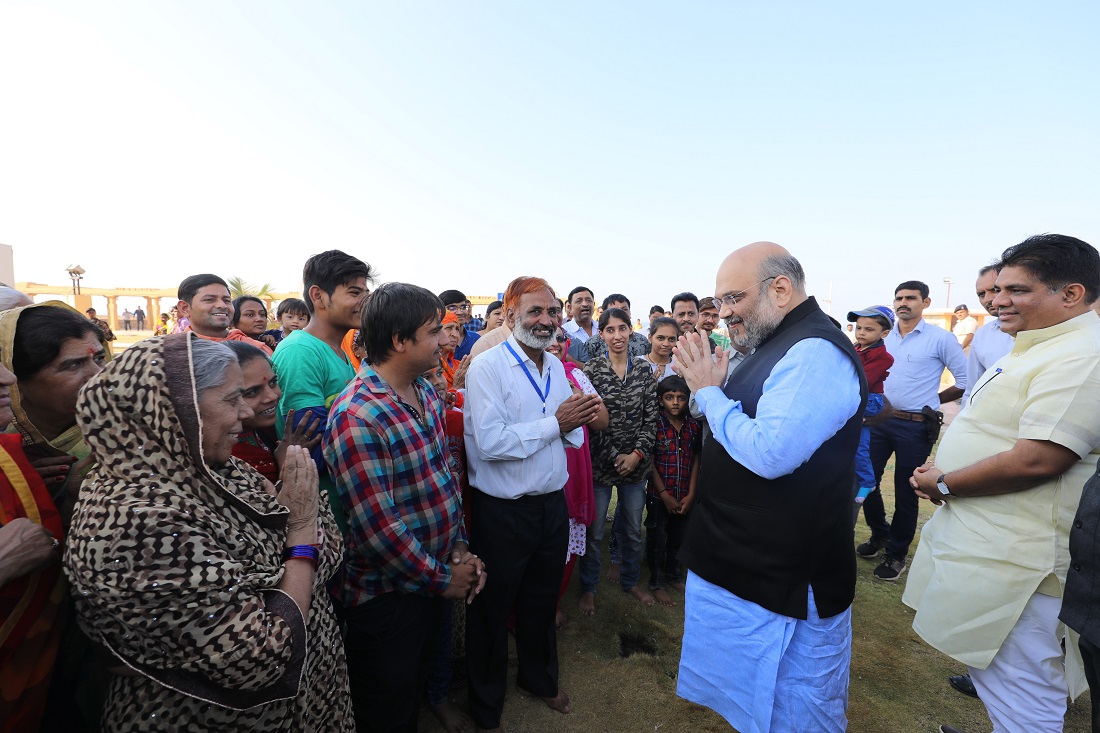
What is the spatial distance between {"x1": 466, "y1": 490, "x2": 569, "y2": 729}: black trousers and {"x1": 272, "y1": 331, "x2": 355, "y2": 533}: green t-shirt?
770 millimetres

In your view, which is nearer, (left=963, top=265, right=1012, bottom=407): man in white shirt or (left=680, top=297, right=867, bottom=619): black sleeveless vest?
(left=680, top=297, right=867, bottom=619): black sleeveless vest

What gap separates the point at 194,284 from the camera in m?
4.16

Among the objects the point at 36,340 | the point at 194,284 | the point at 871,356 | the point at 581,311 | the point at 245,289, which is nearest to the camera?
the point at 36,340

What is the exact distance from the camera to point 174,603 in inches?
47.1

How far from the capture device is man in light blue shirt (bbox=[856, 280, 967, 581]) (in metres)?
4.61

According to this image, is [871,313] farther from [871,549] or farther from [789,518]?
[789,518]

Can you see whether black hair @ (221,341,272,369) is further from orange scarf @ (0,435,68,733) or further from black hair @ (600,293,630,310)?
black hair @ (600,293,630,310)

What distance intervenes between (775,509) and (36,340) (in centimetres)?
279

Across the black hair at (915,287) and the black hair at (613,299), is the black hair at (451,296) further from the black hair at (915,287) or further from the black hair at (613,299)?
the black hair at (915,287)

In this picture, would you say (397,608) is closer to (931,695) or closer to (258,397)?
(258,397)

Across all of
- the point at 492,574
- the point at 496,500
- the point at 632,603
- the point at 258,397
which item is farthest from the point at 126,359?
the point at 632,603

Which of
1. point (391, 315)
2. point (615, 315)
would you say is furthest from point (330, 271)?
point (615, 315)

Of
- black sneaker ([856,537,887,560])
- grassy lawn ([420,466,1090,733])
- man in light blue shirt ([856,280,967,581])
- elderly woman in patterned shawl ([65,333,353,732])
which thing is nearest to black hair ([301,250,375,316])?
elderly woman in patterned shawl ([65,333,353,732])

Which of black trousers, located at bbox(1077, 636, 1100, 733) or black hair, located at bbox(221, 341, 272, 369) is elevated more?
black hair, located at bbox(221, 341, 272, 369)
